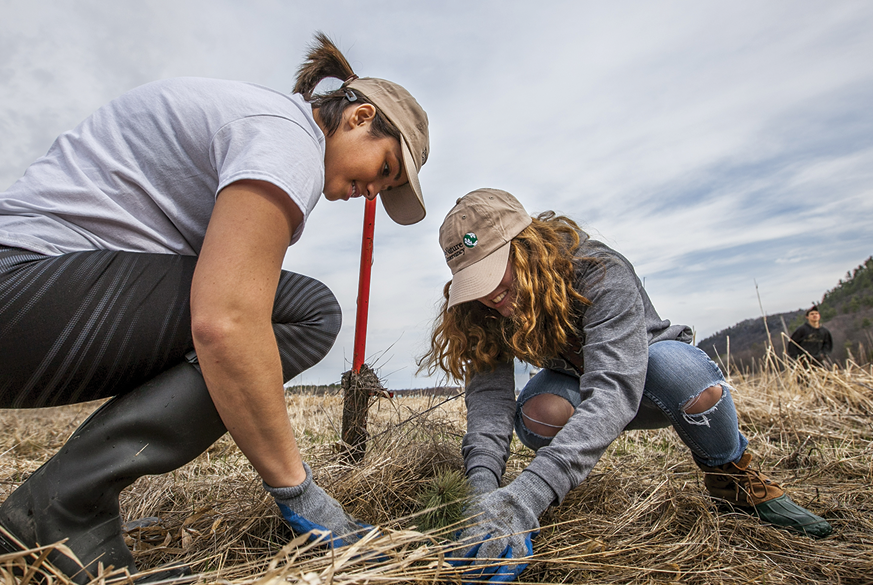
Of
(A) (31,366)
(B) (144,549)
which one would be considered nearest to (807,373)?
(B) (144,549)

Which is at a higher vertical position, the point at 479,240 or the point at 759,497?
the point at 479,240

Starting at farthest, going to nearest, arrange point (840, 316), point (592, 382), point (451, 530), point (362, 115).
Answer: point (840, 316) < point (592, 382) < point (362, 115) < point (451, 530)

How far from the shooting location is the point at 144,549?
1418mm

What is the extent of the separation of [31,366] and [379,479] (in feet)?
3.46

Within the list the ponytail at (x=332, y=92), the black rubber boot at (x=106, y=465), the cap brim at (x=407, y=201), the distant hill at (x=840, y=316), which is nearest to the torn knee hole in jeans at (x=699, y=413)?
the cap brim at (x=407, y=201)

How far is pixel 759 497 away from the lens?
5.88 ft

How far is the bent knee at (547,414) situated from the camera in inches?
79.5

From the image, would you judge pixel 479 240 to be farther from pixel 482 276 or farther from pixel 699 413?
pixel 699 413

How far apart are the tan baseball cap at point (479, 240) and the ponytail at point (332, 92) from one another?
0.47 m

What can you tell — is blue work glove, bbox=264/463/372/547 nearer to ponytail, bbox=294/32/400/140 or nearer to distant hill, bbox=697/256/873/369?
ponytail, bbox=294/32/400/140

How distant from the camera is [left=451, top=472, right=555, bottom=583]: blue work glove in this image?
48.9 inches

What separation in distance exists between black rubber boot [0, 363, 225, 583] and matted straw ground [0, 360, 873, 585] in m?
0.06

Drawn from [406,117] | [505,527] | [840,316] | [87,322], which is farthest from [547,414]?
[840,316]

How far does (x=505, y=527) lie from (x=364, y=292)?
130 centimetres
